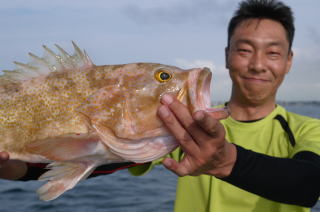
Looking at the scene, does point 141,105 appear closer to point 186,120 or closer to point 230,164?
point 186,120

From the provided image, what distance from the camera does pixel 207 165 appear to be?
217 cm

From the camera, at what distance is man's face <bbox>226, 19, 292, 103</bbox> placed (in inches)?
158

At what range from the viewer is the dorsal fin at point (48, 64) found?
283 cm

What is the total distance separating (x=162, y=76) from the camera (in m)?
2.53

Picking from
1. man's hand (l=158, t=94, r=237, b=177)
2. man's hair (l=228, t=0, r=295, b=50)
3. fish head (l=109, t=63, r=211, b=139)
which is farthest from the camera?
man's hair (l=228, t=0, r=295, b=50)

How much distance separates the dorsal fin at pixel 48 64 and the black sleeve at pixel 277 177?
59.9 inches

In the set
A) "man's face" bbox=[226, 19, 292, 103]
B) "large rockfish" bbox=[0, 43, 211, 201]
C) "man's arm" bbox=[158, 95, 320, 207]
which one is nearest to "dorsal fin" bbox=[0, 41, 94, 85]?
"large rockfish" bbox=[0, 43, 211, 201]

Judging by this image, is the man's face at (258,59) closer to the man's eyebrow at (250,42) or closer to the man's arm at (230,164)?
the man's eyebrow at (250,42)

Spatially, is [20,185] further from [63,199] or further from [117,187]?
[117,187]

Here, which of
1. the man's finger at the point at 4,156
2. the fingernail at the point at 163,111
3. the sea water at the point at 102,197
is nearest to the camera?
the fingernail at the point at 163,111

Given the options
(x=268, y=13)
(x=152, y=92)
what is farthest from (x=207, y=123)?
(x=268, y=13)

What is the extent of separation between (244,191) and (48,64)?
2510mm

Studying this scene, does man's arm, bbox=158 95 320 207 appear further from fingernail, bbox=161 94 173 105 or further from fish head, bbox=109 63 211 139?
fish head, bbox=109 63 211 139

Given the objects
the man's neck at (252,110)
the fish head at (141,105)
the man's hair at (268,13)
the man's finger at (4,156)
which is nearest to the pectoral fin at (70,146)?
the fish head at (141,105)
